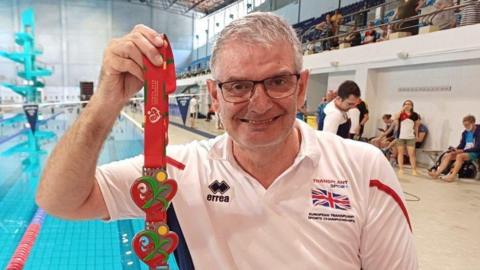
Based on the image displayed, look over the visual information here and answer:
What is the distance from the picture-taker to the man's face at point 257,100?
3.29 feet

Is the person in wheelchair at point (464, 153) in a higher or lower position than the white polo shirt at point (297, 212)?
lower

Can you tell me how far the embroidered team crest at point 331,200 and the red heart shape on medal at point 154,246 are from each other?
18.0 inches

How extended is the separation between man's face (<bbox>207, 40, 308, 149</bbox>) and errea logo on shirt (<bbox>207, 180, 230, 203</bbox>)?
0.15 meters

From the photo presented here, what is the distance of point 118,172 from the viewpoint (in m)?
1.12

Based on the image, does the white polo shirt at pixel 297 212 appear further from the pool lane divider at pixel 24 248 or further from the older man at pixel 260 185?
the pool lane divider at pixel 24 248

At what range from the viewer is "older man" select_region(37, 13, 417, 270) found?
0.95 meters

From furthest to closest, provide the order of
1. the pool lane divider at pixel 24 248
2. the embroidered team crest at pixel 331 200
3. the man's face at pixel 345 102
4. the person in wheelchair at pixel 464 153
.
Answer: the person in wheelchair at pixel 464 153 → the man's face at pixel 345 102 → the pool lane divider at pixel 24 248 → the embroidered team crest at pixel 331 200

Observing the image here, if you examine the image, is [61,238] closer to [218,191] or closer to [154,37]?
[218,191]

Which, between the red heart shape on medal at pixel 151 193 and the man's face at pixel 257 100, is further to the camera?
the man's face at pixel 257 100

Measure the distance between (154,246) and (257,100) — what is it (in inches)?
18.8

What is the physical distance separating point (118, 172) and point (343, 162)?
716 millimetres

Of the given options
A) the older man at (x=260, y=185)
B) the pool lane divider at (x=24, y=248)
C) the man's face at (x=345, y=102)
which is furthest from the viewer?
the man's face at (x=345, y=102)

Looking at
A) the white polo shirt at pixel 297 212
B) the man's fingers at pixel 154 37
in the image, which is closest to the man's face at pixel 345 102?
the white polo shirt at pixel 297 212

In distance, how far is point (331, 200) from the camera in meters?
1.07
